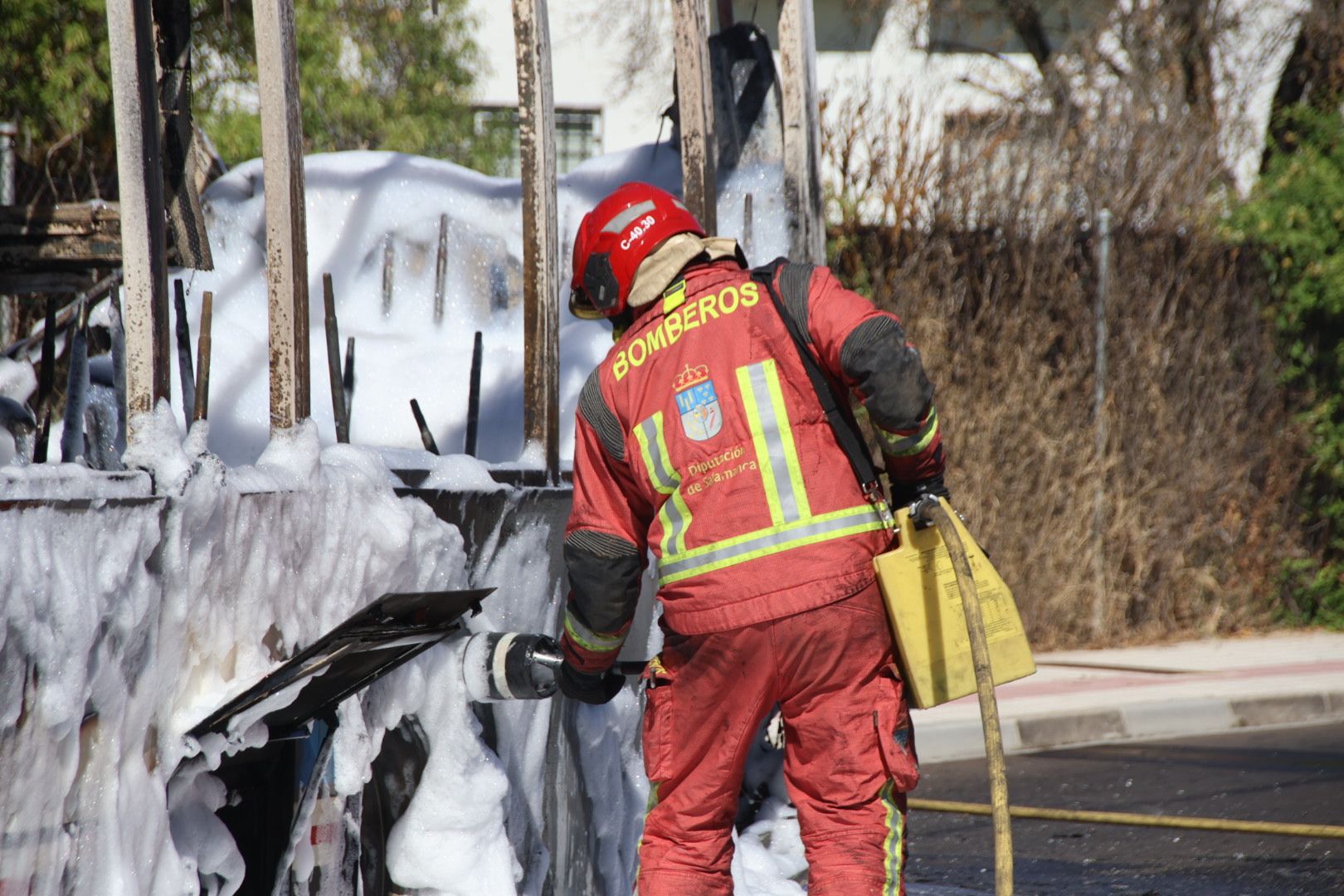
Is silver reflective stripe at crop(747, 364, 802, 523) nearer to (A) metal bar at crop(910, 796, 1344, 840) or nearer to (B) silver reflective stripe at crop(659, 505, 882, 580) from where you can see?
(B) silver reflective stripe at crop(659, 505, 882, 580)

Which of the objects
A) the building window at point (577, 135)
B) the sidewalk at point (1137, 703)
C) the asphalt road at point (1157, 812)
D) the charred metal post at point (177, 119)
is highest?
the building window at point (577, 135)

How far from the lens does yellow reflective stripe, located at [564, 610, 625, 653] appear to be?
2.80m

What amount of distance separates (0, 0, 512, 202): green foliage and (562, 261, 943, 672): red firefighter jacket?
8.38 ft

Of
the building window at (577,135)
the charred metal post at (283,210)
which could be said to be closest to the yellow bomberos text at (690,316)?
the charred metal post at (283,210)

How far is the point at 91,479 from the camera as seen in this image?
2.06 meters

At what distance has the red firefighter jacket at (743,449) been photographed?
261cm

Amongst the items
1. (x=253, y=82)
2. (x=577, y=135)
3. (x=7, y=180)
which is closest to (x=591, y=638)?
(x=7, y=180)

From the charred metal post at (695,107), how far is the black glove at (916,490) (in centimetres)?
180

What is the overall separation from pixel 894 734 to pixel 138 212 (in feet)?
5.11

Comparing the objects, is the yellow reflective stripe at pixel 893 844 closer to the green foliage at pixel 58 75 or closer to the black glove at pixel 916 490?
the black glove at pixel 916 490

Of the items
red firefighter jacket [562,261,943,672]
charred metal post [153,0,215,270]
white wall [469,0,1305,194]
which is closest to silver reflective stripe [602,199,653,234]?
red firefighter jacket [562,261,943,672]

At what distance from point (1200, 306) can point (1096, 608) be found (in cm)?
196

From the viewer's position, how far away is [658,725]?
2.74m

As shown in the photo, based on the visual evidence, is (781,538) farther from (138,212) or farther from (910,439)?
(138,212)
